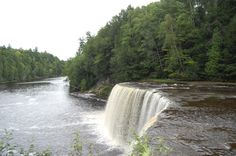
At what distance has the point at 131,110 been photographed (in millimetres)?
22141

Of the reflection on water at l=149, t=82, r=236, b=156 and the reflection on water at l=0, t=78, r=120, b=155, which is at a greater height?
the reflection on water at l=149, t=82, r=236, b=156

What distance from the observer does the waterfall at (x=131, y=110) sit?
61.4ft

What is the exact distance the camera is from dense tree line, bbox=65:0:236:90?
33.4m

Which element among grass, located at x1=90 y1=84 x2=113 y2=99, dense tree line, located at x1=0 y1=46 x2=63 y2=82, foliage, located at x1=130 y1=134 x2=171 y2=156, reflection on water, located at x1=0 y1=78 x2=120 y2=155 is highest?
dense tree line, located at x1=0 y1=46 x2=63 y2=82

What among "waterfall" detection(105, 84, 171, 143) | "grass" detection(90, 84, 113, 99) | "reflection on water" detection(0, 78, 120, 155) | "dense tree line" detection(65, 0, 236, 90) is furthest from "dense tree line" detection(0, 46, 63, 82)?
"waterfall" detection(105, 84, 171, 143)

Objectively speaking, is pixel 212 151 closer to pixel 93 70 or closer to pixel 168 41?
pixel 168 41

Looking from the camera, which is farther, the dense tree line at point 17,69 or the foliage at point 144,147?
the dense tree line at point 17,69

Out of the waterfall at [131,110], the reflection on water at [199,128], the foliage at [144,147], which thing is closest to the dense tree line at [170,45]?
the waterfall at [131,110]

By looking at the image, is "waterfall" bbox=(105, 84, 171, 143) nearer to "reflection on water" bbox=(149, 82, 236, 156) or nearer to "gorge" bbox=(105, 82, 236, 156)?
"gorge" bbox=(105, 82, 236, 156)

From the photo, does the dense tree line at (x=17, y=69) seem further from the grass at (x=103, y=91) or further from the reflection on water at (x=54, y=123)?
the reflection on water at (x=54, y=123)

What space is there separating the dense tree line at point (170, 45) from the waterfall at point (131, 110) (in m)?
12.7

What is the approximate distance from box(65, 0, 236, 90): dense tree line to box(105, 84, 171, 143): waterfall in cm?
1274

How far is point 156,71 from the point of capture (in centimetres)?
4219

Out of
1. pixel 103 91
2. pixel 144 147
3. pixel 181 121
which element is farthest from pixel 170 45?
pixel 144 147
